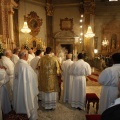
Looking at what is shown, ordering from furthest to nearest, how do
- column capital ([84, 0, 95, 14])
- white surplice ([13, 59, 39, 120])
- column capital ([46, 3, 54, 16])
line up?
column capital ([46, 3, 54, 16])
column capital ([84, 0, 95, 14])
white surplice ([13, 59, 39, 120])

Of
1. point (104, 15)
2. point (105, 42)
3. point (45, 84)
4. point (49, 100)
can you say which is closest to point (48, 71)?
point (45, 84)

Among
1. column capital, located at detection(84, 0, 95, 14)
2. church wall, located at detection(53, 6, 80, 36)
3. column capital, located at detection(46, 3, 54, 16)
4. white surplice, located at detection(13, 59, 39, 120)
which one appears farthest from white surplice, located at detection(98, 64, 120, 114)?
column capital, located at detection(46, 3, 54, 16)

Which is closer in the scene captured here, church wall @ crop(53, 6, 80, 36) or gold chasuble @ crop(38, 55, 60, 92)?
gold chasuble @ crop(38, 55, 60, 92)

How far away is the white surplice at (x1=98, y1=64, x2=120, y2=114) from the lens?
3924 mm

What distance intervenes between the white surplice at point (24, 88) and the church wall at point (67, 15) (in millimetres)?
14156

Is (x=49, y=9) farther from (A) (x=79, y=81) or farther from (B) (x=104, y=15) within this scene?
(A) (x=79, y=81)

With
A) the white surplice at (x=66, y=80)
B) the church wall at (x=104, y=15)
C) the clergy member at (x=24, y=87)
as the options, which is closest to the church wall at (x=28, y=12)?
the church wall at (x=104, y=15)

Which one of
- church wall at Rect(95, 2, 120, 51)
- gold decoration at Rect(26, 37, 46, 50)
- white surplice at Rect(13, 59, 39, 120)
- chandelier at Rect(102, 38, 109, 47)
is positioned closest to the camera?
white surplice at Rect(13, 59, 39, 120)

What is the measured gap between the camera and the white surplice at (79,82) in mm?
5523

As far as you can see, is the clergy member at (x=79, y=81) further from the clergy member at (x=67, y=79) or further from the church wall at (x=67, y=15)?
the church wall at (x=67, y=15)

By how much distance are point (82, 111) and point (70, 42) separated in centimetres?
1291

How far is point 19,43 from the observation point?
16.2m

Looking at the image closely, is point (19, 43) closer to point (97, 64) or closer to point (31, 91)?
point (97, 64)

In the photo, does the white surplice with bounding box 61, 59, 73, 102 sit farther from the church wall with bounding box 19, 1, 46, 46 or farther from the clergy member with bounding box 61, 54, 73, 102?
the church wall with bounding box 19, 1, 46, 46
